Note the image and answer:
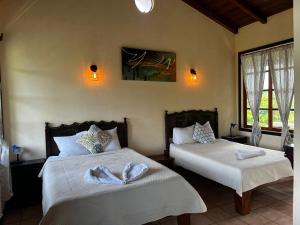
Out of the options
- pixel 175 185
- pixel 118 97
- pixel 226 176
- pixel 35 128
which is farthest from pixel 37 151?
pixel 226 176

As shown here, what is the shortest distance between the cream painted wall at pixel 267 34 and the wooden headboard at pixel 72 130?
271 centimetres

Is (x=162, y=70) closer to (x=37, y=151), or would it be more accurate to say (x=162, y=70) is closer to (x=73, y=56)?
(x=73, y=56)

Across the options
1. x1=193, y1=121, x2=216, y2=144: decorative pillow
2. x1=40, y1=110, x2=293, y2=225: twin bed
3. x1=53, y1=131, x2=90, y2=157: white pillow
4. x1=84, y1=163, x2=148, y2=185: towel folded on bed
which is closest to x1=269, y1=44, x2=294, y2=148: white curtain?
x1=40, y1=110, x2=293, y2=225: twin bed

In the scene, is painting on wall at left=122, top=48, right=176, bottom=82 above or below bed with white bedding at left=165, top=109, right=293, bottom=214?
above

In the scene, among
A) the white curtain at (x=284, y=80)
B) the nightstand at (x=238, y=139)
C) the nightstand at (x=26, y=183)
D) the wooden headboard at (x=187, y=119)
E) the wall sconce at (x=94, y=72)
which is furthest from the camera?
the nightstand at (x=238, y=139)

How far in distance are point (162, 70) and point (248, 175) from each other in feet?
7.86

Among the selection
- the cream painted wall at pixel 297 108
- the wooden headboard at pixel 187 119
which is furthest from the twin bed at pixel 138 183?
the cream painted wall at pixel 297 108

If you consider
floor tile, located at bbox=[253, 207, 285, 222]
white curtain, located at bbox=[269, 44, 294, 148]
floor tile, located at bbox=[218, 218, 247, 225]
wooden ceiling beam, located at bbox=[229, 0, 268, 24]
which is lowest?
floor tile, located at bbox=[218, 218, 247, 225]

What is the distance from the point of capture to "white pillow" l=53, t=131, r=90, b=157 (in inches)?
132

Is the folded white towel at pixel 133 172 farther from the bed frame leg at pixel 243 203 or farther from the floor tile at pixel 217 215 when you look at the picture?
the bed frame leg at pixel 243 203

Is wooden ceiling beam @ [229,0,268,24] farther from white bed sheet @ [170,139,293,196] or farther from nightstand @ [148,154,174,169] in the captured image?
nightstand @ [148,154,174,169]

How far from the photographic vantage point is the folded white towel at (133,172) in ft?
7.44

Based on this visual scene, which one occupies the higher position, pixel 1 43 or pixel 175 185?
pixel 1 43

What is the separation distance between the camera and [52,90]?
3.53 m
